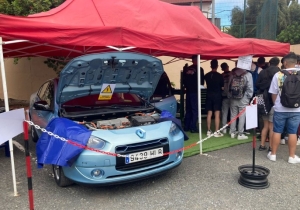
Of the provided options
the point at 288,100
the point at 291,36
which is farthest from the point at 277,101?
the point at 291,36

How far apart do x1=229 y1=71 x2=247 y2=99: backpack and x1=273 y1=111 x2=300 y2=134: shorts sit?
151cm

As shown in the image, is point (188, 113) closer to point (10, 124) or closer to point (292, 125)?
point (292, 125)

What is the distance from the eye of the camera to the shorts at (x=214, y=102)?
6.96 m

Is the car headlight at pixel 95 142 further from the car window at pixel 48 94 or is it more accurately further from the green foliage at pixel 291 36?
the green foliage at pixel 291 36

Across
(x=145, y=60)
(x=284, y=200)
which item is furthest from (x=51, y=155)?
(x=284, y=200)

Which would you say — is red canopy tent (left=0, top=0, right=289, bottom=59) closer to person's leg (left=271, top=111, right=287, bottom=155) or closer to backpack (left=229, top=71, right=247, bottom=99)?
backpack (left=229, top=71, right=247, bottom=99)

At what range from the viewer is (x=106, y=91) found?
191 inches

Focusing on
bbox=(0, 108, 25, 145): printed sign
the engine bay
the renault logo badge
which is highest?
bbox=(0, 108, 25, 145): printed sign

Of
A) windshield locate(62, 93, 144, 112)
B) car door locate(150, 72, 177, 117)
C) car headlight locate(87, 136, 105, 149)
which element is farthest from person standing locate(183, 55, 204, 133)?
car headlight locate(87, 136, 105, 149)

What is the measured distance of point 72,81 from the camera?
4438 mm

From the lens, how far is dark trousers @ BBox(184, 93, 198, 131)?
286 inches

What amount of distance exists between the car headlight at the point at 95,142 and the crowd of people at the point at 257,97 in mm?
2298

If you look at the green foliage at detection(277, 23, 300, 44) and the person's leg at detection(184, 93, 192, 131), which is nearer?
the person's leg at detection(184, 93, 192, 131)

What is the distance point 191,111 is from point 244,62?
1.92 metres
